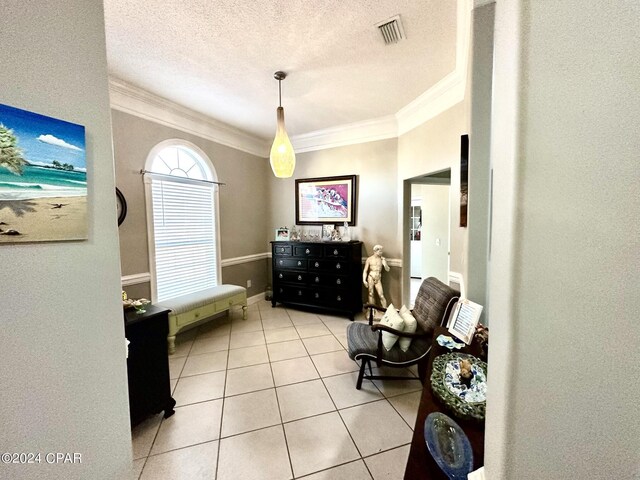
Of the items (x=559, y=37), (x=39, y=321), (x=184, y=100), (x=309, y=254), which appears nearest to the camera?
(x=559, y=37)

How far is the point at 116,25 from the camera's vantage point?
1.75 meters

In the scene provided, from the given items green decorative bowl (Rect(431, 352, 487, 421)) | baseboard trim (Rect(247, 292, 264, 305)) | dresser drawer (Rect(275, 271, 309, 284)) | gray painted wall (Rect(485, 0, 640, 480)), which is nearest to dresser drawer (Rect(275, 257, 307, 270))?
dresser drawer (Rect(275, 271, 309, 284))

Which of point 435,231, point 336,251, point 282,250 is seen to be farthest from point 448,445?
point 435,231

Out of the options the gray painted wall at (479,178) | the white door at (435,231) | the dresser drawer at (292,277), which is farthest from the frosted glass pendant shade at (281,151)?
the white door at (435,231)

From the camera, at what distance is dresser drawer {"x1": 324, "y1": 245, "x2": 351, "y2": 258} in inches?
140

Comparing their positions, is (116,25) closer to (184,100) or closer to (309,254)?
(184,100)

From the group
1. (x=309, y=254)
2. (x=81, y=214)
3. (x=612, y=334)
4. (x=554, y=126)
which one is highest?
(x=554, y=126)

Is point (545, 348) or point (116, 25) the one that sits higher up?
point (116, 25)

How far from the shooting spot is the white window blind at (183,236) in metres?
3.00

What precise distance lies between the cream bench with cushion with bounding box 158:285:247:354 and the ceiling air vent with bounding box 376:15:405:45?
3310 mm

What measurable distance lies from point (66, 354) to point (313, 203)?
3563mm

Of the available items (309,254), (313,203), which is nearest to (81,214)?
(309,254)

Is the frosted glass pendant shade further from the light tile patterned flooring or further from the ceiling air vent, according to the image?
the light tile patterned flooring

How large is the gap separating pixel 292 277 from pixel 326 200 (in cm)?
141
